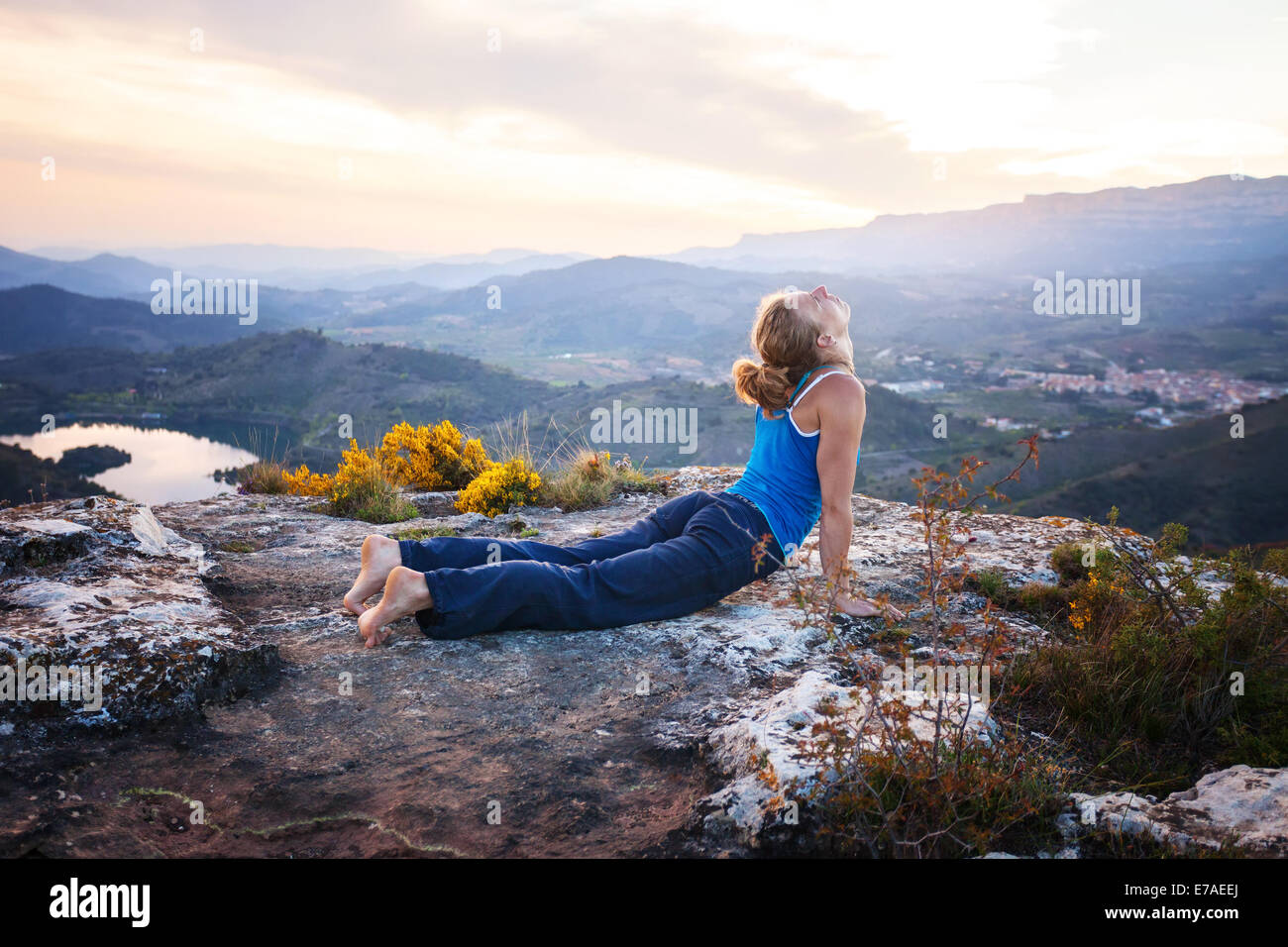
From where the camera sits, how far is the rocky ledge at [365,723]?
210 centimetres

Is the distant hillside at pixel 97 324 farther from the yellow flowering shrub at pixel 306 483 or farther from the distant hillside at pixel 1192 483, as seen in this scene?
the yellow flowering shrub at pixel 306 483

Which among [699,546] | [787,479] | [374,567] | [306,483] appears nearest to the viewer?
[374,567]

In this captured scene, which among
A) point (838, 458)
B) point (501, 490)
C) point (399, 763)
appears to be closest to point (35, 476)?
point (501, 490)

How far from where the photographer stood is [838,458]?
346cm

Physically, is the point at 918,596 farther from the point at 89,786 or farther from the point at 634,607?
the point at 89,786

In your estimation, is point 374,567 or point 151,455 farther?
point 151,455

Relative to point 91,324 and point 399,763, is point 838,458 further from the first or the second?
point 91,324

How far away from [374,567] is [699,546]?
1585mm

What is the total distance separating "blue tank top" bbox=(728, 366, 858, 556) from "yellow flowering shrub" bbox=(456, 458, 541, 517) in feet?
10.8

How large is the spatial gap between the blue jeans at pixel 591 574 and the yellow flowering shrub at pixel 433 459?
179 inches

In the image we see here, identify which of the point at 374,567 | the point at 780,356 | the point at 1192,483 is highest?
the point at 780,356

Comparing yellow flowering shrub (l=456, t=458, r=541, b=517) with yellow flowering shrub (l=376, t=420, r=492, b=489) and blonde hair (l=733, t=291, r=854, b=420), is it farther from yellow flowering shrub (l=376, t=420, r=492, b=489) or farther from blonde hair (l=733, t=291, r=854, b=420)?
blonde hair (l=733, t=291, r=854, b=420)
